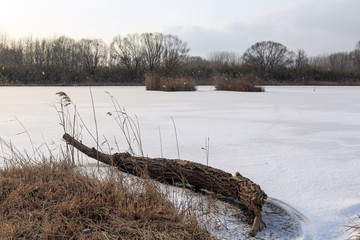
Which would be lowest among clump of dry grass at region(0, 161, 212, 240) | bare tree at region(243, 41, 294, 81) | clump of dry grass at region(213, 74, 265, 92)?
clump of dry grass at region(0, 161, 212, 240)

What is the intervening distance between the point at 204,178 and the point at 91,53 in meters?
33.2

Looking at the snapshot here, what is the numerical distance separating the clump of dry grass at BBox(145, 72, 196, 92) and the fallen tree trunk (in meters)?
12.9

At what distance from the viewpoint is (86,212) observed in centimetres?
184

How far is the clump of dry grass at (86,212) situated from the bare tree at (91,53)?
104 feet

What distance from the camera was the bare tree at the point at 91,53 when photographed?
33.0m

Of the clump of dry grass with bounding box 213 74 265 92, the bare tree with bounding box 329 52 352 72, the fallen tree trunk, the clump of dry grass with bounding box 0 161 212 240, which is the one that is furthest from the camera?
the bare tree with bounding box 329 52 352 72

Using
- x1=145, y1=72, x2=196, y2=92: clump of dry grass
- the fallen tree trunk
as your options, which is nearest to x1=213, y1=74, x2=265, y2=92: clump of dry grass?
x1=145, y1=72, x2=196, y2=92: clump of dry grass

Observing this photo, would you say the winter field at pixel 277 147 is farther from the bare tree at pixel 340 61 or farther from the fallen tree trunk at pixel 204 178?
the bare tree at pixel 340 61

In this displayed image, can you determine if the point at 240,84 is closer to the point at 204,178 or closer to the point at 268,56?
the point at 204,178

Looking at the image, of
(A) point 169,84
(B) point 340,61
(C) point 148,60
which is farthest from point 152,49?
(B) point 340,61

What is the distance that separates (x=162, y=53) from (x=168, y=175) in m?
34.1

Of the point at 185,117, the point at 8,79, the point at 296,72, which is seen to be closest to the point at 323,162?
the point at 185,117

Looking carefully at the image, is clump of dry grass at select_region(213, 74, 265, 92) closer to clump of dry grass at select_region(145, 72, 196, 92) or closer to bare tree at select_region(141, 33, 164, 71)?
clump of dry grass at select_region(145, 72, 196, 92)

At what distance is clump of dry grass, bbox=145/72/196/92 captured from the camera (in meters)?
15.5
